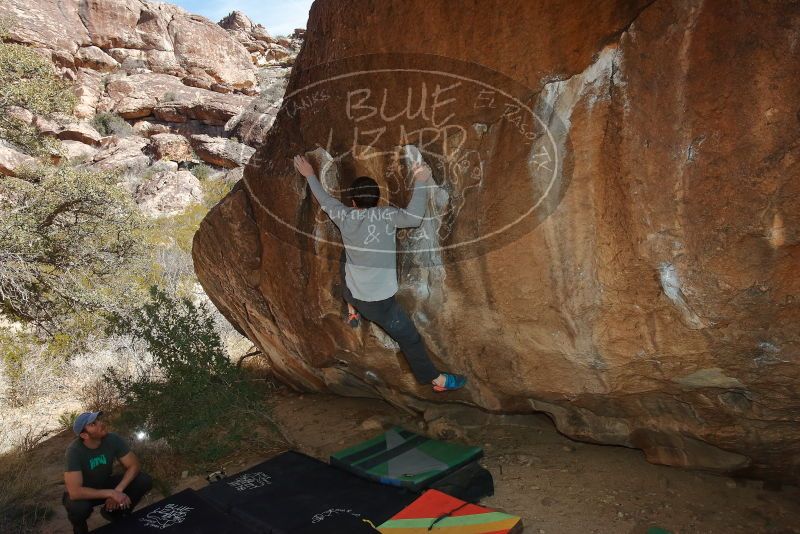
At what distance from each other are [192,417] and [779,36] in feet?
14.9

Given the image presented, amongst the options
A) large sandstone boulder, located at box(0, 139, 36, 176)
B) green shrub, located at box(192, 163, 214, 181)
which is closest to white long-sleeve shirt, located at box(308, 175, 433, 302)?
large sandstone boulder, located at box(0, 139, 36, 176)

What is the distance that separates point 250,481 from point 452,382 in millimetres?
1355

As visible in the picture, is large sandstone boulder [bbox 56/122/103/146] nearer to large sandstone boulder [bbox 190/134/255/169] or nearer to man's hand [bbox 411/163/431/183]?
large sandstone boulder [bbox 190/134/255/169]

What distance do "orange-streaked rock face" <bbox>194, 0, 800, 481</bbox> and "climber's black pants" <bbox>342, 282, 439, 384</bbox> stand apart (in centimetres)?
11

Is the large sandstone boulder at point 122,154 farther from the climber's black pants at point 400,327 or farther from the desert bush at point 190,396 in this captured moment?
the climber's black pants at point 400,327

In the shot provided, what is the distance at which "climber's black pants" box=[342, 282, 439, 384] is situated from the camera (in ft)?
10.0

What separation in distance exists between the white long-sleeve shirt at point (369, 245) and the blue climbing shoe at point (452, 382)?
663mm

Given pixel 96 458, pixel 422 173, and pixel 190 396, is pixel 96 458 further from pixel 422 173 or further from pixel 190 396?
pixel 422 173

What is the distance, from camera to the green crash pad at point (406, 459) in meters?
3.00

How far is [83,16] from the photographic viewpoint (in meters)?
22.6

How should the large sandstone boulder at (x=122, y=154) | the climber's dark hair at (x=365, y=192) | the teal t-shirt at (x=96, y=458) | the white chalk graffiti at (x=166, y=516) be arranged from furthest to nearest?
the large sandstone boulder at (x=122, y=154) → the teal t-shirt at (x=96, y=458) → the climber's dark hair at (x=365, y=192) → the white chalk graffiti at (x=166, y=516)

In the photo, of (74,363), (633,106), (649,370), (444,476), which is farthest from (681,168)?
(74,363)

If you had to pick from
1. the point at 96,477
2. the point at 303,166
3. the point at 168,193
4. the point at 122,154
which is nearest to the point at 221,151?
the point at 122,154

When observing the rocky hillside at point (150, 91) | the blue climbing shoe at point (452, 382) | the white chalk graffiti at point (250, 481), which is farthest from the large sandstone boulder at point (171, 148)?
the blue climbing shoe at point (452, 382)
